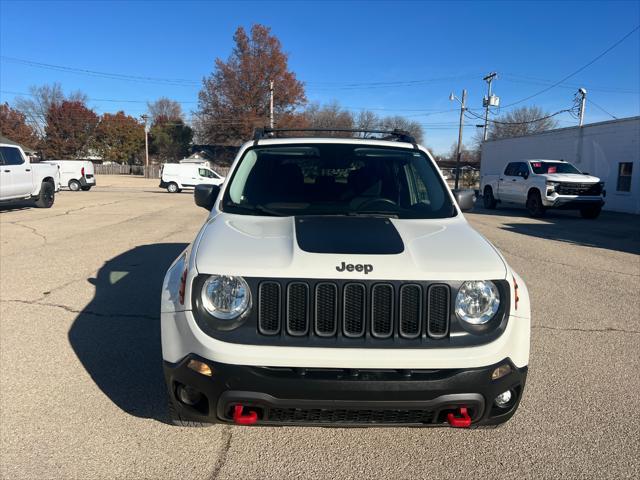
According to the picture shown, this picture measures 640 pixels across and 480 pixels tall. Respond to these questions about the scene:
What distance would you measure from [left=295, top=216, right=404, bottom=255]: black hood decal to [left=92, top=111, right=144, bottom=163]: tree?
8771 cm

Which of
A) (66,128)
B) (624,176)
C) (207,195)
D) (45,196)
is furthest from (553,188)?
(66,128)

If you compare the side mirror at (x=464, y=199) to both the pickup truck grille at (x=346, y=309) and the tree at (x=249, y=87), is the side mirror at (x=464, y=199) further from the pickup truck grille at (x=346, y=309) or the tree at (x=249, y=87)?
the tree at (x=249, y=87)

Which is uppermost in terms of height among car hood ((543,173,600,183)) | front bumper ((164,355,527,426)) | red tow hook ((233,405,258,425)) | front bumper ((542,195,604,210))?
car hood ((543,173,600,183))

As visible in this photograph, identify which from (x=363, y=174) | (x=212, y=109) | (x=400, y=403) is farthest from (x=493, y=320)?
(x=212, y=109)

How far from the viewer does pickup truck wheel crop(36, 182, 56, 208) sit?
1633 centimetres

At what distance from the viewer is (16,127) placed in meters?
75.6

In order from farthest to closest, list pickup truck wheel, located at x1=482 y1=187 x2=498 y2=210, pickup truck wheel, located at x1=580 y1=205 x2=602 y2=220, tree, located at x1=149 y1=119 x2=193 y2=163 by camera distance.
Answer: tree, located at x1=149 y1=119 x2=193 y2=163 → pickup truck wheel, located at x1=482 y1=187 x2=498 y2=210 → pickup truck wheel, located at x1=580 y1=205 x2=602 y2=220

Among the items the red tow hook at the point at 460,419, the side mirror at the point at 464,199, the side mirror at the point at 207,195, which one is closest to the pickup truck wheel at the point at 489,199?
the side mirror at the point at 464,199

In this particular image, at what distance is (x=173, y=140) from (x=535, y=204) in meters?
72.5

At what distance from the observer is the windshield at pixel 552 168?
17.1 meters

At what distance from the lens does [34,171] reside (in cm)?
1534

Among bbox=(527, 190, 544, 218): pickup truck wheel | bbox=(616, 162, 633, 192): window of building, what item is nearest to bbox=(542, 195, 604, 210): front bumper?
bbox=(527, 190, 544, 218): pickup truck wheel

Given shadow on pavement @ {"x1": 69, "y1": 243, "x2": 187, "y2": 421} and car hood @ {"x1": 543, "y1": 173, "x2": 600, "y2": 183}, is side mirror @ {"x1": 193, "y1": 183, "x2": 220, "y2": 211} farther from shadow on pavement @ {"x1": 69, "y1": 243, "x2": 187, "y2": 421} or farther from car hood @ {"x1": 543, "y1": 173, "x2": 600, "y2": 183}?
car hood @ {"x1": 543, "y1": 173, "x2": 600, "y2": 183}

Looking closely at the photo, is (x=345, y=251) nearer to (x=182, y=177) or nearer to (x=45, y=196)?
(x=45, y=196)
